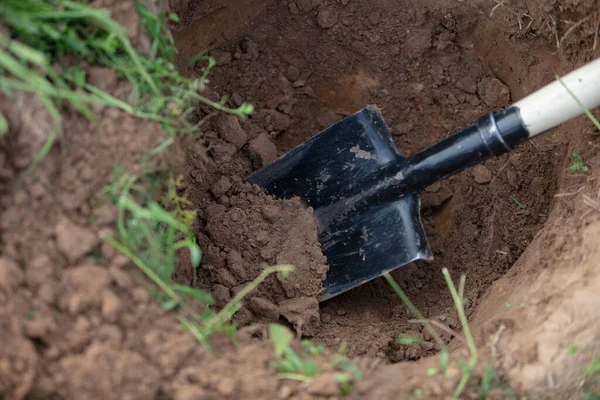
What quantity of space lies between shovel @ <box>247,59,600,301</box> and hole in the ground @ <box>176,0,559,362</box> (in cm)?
13

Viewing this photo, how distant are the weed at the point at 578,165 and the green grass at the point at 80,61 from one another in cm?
139

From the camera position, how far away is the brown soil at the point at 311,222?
4.83 feet

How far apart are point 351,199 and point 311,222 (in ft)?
0.67

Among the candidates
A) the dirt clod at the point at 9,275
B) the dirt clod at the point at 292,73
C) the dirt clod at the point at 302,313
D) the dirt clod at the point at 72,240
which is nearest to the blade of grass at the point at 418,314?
the dirt clod at the point at 302,313

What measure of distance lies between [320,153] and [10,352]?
61.0 inches

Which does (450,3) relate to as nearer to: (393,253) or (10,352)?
(393,253)

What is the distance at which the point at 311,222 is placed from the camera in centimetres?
246

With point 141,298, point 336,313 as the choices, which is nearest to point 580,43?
point 336,313

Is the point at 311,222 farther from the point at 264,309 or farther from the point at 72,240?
the point at 72,240

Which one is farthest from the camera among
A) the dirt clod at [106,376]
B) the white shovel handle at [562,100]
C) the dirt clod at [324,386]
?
the white shovel handle at [562,100]

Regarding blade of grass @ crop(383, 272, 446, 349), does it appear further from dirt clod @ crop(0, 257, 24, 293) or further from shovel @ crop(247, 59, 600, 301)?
dirt clod @ crop(0, 257, 24, 293)

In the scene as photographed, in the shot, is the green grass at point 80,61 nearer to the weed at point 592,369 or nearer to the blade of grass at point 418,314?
the blade of grass at point 418,314

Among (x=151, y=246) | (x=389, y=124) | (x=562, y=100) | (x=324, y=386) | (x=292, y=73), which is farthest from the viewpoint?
(x=389, y=124)

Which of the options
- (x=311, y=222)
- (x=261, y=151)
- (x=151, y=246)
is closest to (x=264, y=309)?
(x=311, y=222)
